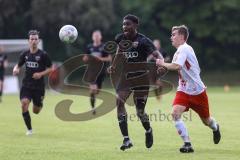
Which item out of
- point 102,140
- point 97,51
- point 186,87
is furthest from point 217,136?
point 97,51

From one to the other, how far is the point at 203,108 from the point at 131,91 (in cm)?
142

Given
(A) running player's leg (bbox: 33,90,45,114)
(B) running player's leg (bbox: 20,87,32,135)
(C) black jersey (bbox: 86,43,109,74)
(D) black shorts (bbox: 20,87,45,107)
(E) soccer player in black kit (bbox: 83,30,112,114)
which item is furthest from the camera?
(C) black jersey (bbox: 86,43,109,74)

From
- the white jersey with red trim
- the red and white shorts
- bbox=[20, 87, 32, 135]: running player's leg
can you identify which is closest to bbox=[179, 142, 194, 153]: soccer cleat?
the red and white shorts

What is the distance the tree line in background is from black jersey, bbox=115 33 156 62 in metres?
37.4

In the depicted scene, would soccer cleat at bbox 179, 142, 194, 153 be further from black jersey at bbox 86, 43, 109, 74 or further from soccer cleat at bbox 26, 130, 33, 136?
black jersey at bbox 86, 43, 109, 74

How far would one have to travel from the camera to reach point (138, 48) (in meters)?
12.3

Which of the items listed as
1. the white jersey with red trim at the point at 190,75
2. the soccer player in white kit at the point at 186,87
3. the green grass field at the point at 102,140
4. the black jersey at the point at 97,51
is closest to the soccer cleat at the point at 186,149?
the soccer player in white kit at the point at 186,87

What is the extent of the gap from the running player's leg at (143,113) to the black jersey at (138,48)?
2.33 feet

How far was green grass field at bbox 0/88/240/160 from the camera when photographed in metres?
11.5

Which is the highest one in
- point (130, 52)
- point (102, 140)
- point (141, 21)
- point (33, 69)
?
point (141, 21)

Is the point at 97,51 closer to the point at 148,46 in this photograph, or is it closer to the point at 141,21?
the point at 148,46

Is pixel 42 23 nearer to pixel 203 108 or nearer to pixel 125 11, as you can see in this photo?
pixel 125 11

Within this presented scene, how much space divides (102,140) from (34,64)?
282 centimetres

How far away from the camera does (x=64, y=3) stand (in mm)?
49469
